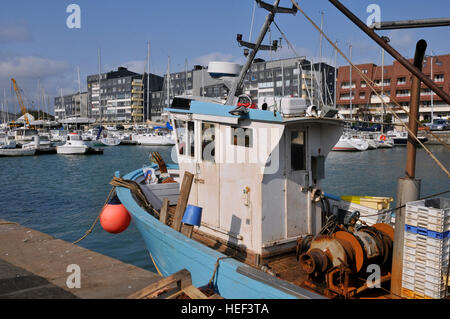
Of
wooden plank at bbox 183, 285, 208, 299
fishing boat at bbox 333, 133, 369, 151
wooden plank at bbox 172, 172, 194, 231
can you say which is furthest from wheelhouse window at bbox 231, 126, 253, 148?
fishing boat at bbox 333, 133, 369, 151

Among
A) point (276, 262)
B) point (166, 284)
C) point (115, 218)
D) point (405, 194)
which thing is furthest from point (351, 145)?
point (166, 284)

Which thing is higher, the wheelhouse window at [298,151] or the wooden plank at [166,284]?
the wheelhouse window at [298,151]

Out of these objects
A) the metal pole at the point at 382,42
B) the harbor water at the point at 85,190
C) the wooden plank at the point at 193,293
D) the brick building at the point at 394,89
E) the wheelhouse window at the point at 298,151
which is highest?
the brick building at the point at 394,89

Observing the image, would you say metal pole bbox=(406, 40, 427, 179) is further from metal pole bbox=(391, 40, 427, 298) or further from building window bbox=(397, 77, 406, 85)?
building window bbox=(397, 77, 406, 85)

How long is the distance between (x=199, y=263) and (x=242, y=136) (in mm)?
2310

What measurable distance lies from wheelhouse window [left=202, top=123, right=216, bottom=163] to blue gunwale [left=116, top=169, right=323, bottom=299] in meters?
1.60

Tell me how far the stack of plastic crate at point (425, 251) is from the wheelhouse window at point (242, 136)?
268cm

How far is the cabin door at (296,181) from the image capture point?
6.14 meters

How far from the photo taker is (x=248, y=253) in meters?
6.11

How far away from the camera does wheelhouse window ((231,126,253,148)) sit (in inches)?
239

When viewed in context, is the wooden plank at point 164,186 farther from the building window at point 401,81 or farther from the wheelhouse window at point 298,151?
the building window at point 401,81

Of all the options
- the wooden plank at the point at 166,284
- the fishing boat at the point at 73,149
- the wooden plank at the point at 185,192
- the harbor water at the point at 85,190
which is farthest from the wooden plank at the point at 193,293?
the fishing boat at the point at 73,149

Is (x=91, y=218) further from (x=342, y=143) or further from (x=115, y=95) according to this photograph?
(x=115, y=95)

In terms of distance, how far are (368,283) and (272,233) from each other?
1717 mm
